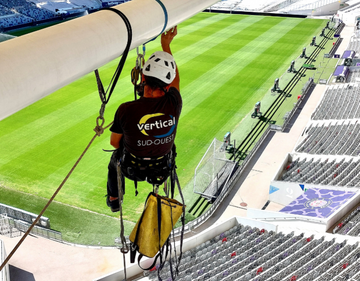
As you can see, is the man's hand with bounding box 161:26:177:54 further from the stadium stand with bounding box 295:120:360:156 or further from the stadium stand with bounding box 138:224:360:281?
the stadium stand with bounding box 295:120:360:156

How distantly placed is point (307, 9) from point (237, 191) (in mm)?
37006

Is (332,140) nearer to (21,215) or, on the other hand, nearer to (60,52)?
(21,215)

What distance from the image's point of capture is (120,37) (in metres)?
2.32

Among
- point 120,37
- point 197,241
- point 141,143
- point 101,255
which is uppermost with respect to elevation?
point 120,37

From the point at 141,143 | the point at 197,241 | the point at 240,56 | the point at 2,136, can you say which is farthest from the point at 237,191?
the point at 240,56

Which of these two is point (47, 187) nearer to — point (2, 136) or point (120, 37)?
point (2, 136)

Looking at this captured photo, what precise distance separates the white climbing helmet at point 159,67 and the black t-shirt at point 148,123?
0.18 meters

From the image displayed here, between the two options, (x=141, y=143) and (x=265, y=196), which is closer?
(x=141, y=143)

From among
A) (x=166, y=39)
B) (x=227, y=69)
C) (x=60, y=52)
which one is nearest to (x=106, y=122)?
(x=227, y=69)

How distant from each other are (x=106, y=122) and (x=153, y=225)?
16181mm

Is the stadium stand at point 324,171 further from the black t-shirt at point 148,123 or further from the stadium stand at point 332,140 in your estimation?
the black t-shirt at point 148,123

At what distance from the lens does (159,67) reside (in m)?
3.24

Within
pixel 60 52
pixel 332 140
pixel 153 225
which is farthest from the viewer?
pixel 332 140

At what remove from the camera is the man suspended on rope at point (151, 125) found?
3266 mm
